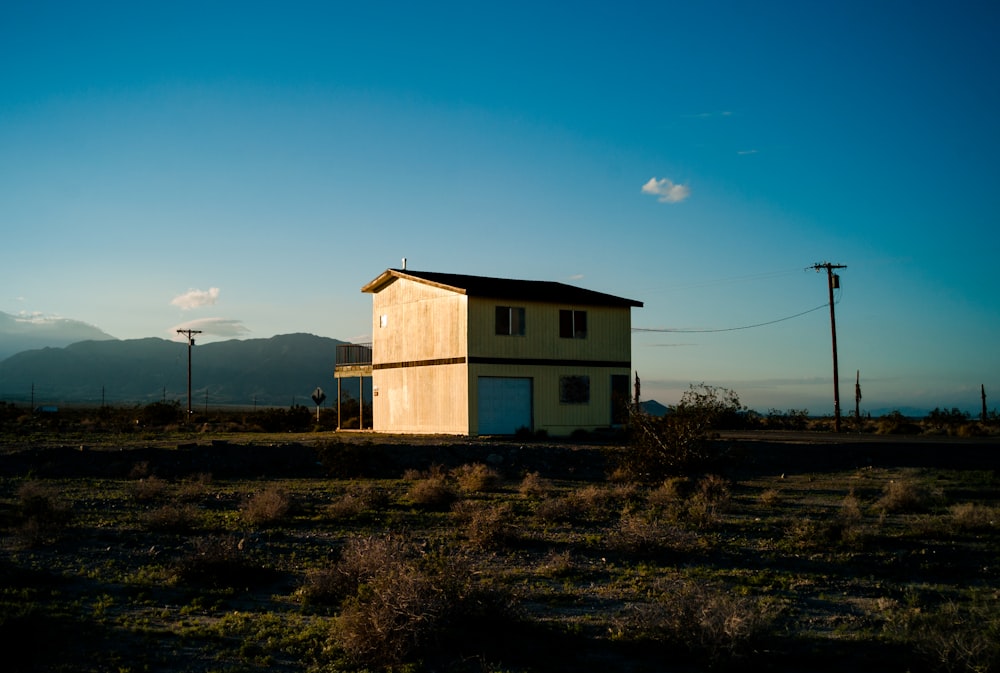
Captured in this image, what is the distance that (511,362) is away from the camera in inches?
1270

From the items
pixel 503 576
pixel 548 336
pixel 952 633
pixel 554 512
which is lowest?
pixel 503 576

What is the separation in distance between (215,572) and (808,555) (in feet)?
25.4

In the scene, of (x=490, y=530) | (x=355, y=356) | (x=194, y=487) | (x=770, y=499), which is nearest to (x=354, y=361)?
(x=355, y=356)

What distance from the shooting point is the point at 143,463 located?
72.4 ft

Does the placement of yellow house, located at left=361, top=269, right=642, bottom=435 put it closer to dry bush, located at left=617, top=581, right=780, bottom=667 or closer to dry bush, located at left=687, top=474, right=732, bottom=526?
dry bush, located at left=687, top=474, right=732, bottom=526

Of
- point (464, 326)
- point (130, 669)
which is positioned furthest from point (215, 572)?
point (464, 326)

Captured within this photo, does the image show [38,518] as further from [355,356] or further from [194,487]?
[355,356]

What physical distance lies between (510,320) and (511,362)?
1629mm

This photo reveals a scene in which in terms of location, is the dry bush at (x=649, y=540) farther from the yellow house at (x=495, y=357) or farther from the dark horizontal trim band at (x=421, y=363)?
the dark horizontal trim band at (x=421, y=363)

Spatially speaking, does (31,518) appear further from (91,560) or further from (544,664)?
(544,664)

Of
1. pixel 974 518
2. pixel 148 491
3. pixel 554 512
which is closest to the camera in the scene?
pixel 974 518

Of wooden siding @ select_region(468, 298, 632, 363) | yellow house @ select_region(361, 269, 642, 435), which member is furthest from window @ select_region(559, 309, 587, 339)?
wooden siding @ select_region(468, 298, 632, 363)

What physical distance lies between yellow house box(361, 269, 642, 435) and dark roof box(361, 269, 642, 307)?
2.3 inches

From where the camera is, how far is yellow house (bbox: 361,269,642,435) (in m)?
31.7
